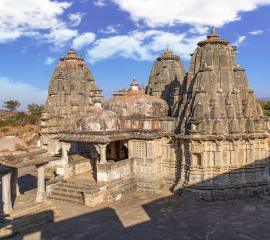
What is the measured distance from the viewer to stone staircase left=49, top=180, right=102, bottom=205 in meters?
16.5

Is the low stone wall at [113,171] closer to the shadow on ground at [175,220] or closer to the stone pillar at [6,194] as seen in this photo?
the shadow on ground at [175,220]

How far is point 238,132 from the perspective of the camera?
17250 millimetres

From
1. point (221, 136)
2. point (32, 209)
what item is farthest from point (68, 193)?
point (221, 136)

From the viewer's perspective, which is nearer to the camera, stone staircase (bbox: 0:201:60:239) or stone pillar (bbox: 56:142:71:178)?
stone staircase (bbox: 0:201:60:239)

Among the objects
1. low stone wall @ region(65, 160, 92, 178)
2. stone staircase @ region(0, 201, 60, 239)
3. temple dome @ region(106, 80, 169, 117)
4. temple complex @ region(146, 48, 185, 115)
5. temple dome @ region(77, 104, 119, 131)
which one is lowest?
stone staircase @ region(0, 201, 60, 239)

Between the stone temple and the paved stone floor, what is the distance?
0.95 meters

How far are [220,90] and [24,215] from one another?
36.6 ft

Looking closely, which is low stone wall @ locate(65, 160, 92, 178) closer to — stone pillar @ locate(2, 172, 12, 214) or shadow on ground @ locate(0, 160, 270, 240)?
shadow on ground @ locate(0, 160, 270, 240)

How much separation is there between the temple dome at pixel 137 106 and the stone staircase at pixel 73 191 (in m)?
5.07

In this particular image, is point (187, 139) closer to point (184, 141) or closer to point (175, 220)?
point (184, 141)

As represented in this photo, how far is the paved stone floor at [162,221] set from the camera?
12773mm

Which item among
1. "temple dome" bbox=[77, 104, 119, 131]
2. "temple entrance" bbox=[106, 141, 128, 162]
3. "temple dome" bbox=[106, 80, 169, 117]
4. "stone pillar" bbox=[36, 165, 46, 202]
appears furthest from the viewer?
"temple entrance" bbox=[106, 141, 128, 162]

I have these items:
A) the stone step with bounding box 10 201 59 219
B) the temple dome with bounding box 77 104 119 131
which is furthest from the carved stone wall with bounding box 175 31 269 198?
the stone step with bounding box 10 201 59 219

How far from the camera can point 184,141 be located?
1816 cm
